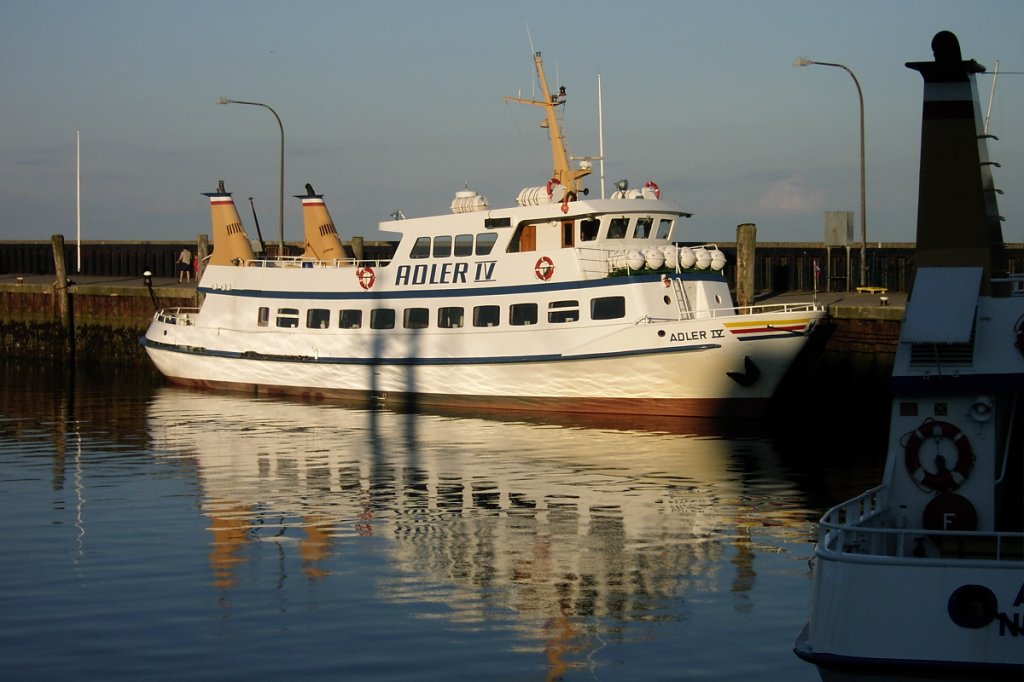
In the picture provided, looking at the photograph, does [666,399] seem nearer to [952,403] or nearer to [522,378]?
[522,378]

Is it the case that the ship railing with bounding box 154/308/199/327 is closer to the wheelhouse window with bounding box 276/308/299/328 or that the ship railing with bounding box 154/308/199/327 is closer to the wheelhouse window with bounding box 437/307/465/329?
the wheelhouse window with bounding box 276/308/299/328

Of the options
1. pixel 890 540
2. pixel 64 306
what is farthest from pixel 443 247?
pixel 890 540

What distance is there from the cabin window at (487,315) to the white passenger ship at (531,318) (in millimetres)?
35

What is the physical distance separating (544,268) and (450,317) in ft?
10.2

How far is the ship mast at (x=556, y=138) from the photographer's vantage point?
119ft

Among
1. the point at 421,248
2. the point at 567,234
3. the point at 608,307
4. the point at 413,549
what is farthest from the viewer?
the point at 421,248

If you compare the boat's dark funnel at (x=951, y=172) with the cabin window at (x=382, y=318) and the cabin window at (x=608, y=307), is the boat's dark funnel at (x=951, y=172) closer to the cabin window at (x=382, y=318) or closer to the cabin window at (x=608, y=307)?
the cabin window at (x=608, y=307)

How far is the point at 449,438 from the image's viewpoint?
2973 centimetres

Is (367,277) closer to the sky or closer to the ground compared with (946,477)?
closer to the sky

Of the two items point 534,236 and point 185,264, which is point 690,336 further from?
point 185,264

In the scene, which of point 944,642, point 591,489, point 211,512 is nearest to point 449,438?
point 591,489

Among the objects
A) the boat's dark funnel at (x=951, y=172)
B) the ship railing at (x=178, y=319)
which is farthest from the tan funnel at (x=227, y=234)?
the boat's dark funnel at (x=951, y=172)

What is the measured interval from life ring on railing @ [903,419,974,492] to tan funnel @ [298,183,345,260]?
1181 inches

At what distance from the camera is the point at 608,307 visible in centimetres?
3203
